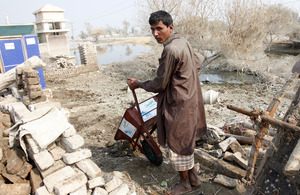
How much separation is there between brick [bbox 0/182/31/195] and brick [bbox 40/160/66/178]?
23cm

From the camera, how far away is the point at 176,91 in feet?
7.28

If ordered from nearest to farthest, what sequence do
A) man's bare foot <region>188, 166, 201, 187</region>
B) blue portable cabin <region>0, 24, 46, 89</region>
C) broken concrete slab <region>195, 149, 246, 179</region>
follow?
man's bare foot <region>188, 166, 201, 187</region> < broken concrete slab <region>195, 149, 246, 179</region> < blue portable cabin <region>0, 24, 46, 89</region>

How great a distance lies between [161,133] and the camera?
2475mm

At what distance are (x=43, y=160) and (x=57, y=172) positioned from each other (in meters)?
0.23

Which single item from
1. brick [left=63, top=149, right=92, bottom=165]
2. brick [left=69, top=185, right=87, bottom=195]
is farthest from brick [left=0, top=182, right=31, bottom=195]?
brick [left=69, top=185, right=87, bottom=195]

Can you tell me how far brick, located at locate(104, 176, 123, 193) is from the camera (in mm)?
2545

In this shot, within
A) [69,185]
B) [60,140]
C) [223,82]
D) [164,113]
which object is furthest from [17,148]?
[223,82]

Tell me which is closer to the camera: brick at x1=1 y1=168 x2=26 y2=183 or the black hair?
the black hair

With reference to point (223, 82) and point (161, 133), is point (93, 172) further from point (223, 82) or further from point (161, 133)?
point (223, 82)

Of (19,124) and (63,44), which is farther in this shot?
(63,44)

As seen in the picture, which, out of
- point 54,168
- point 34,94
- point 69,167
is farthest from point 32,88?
point 69,167

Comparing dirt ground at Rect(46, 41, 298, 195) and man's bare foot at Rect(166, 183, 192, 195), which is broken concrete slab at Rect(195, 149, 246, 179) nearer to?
dirt ground at Rect(46, 41, 298, 195)

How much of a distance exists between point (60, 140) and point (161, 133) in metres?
1.54

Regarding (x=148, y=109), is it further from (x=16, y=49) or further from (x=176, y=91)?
(x=16, y=49)
